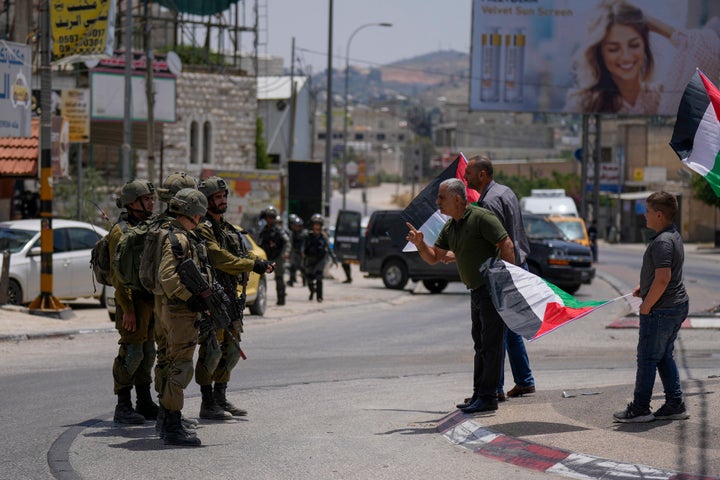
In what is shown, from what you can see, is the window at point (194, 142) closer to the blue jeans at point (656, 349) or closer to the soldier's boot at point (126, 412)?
the soldier's boot at point (126, 412)

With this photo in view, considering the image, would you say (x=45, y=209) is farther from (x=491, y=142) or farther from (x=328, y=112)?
(x=491, y=142)

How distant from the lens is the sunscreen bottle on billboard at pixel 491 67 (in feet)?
167

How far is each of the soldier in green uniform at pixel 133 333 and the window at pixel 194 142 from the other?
134ft

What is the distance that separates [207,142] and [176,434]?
143ft

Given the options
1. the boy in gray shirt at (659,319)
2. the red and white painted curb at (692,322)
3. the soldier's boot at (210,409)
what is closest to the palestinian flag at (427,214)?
the soldier's boot at (210,409)

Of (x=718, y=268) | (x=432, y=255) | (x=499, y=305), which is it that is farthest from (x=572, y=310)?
(x=718, y=268)

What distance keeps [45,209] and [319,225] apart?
7212 millimetres

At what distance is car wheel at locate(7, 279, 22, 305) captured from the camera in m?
20.5

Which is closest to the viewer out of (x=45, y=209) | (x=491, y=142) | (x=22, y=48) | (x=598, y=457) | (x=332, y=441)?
(x=598, y=457)

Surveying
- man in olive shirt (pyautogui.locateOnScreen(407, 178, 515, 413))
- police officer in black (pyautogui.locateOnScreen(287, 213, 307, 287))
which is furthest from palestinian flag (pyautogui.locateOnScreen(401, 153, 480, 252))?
police officer in black (pyautogui.locateOnScreen(287, 213, 307, 287))

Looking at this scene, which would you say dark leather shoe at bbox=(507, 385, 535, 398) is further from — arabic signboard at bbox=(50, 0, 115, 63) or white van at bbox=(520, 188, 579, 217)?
white van at bbox=(520, 188, 579, 217)

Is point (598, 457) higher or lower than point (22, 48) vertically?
lower

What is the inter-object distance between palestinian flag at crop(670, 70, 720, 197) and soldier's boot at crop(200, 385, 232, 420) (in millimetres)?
4096

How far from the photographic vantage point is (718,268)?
43.2 meters
